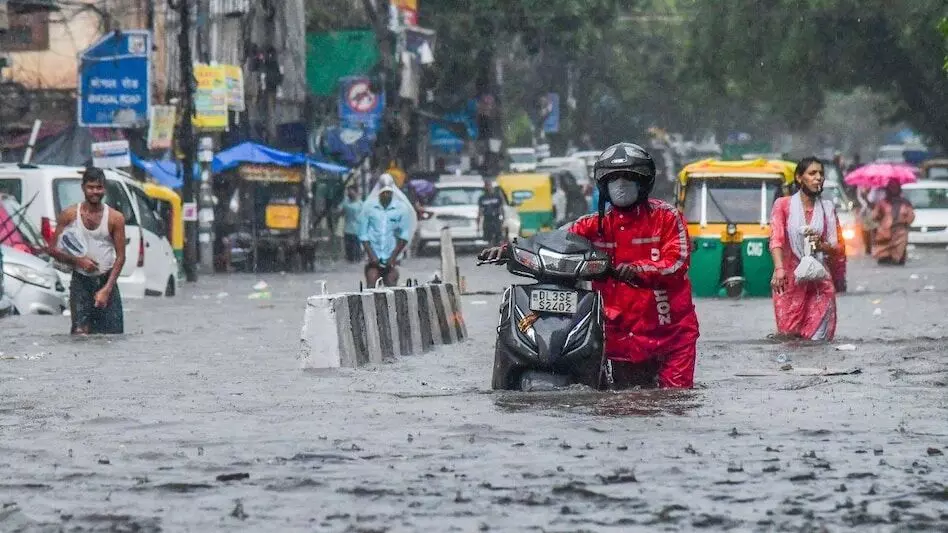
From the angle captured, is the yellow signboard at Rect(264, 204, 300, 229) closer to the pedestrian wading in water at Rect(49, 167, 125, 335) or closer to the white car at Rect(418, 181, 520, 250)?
the white car at Rect(418, 181, 520, 250)

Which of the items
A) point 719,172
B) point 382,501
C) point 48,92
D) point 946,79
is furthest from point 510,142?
point 382,501

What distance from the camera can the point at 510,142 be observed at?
303 feet

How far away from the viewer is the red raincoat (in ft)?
33.1

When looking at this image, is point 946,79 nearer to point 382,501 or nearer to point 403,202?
point 403,202

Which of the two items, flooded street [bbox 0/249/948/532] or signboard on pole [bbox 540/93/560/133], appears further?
signboard on pole [bbox 540/93/560/133]

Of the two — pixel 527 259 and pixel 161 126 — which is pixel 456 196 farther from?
pixel 527 259

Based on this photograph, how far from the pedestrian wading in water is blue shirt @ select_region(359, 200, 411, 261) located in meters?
7.14

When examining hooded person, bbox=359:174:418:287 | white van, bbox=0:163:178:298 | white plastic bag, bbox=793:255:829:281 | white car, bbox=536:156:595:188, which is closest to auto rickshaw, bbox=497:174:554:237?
white car, bbox=536:156:595:188

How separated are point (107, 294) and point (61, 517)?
9.38 metres

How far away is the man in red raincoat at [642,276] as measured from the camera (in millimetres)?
9938

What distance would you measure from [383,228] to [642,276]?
1351cm

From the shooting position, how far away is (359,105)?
4712 cm

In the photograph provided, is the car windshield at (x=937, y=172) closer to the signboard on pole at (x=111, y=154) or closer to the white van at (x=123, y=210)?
the signboard on pole at (x=111, y=154)

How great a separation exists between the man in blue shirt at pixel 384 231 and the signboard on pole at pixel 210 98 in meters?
12.3
